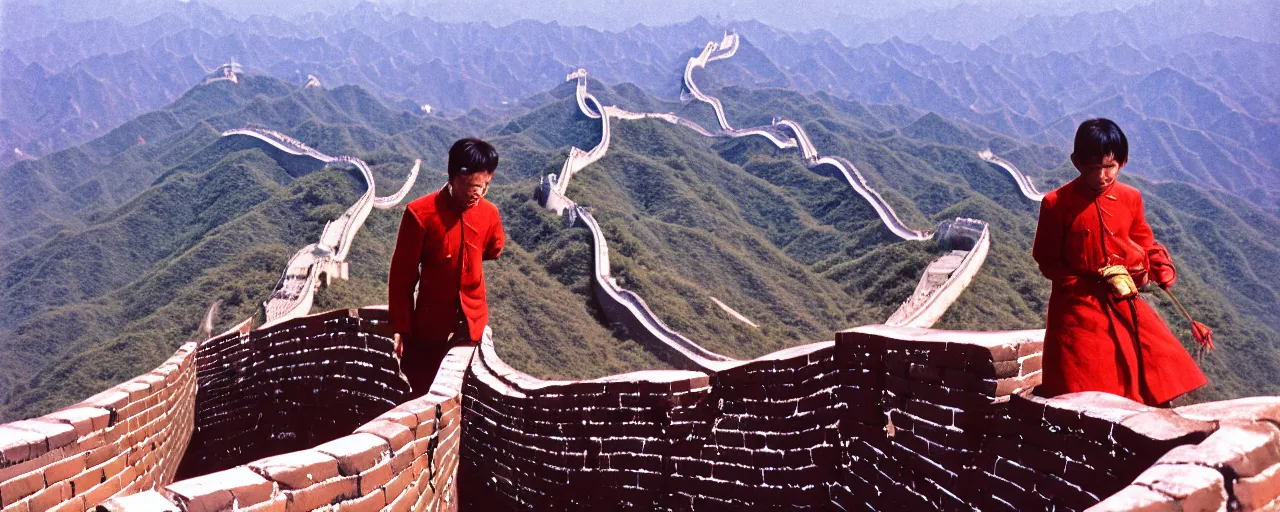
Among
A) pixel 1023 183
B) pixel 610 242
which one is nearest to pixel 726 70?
pixel 1023 183

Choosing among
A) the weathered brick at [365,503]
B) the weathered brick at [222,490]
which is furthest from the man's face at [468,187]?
the weathered brick at [222,490]

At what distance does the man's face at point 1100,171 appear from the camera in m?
3.75

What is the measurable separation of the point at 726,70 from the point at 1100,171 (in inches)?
4420

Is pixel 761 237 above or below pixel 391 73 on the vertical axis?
below

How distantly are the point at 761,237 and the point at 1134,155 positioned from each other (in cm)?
6953

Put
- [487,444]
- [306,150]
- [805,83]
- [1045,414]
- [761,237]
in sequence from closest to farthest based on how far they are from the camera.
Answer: [1045,414], [487,444], [761,237], [306,150], [805,83]

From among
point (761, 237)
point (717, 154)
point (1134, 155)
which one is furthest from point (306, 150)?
point (1134, 155)

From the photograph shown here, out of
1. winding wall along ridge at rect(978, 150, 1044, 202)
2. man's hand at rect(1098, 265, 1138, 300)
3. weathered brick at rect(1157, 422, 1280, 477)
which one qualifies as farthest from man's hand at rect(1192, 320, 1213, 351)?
winding wall along ridge at rect(978, 150, 1044, 202)

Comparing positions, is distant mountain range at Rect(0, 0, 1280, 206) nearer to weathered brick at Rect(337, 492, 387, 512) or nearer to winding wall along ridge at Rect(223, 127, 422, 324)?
winding wall along ridge at Rect(223, 127, 422, 324)

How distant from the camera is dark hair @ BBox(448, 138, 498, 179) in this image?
15.1ft

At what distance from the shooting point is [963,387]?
3512mm

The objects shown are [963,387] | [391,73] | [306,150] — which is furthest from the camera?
[391,73]

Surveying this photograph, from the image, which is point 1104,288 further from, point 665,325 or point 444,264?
point 665,325

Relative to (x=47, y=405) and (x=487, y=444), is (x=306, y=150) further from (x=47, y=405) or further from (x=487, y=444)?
(x=487, y=444)
